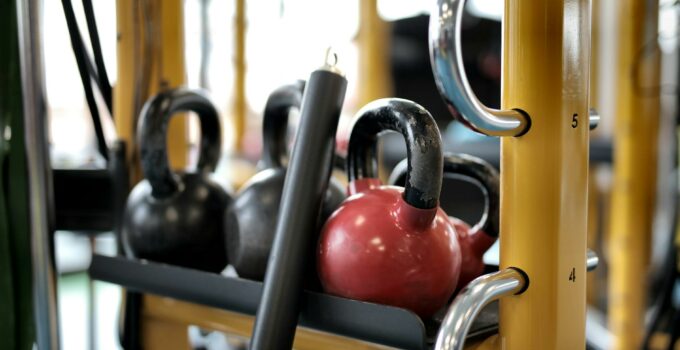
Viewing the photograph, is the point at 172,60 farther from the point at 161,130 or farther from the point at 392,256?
the point at 392,256

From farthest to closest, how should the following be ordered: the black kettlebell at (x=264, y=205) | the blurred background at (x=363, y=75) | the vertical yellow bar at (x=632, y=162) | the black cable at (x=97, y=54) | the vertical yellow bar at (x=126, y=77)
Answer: the blurred background at (x=363, y=75), the vertical yellow bar at (x=632, y=162), the vertical yellow bar at (x=126, y=77), the black cable at (x=97, y=54), the black kettlebell at (x=264, y=205)

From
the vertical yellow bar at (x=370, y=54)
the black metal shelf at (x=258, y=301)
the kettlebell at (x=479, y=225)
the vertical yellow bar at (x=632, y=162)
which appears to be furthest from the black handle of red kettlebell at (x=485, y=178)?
the vertical yellow bar at (x=370, y=54)

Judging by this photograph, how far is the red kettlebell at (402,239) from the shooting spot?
1.85 feet

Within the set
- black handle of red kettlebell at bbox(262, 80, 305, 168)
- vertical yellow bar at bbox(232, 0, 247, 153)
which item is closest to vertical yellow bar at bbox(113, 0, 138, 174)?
black handle of red kettlebell at bbox(262, 80, 305, 168)

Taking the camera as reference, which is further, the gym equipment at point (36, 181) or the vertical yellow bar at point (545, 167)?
the gym equipment at point (36, 181)

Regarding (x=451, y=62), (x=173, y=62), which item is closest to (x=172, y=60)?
(x=173, y=62)

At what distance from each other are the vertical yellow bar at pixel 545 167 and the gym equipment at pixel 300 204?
16cm

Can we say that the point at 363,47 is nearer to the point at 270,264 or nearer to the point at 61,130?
the point at 270,264

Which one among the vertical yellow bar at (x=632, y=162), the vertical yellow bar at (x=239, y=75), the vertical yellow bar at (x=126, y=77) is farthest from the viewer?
the vertical yellow bar at (x=239, y=75)

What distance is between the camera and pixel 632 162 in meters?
1.50

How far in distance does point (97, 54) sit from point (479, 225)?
0.54m

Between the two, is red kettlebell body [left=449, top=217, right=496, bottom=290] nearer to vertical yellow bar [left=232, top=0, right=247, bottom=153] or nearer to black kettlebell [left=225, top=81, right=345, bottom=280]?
black kettlebell [left=225, top=81, right=345, bottom=280]

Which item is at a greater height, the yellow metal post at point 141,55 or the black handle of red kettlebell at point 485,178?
the yellow metal post at point 141,55

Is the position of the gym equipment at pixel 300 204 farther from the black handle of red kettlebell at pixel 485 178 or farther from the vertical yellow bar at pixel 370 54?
the vertical yellow bar at pixel 370 54
